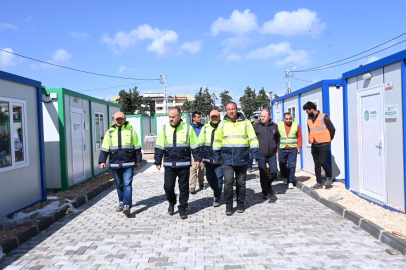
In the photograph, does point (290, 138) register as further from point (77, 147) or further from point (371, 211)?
point (77, 147)

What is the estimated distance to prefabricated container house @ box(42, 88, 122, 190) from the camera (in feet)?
30.2

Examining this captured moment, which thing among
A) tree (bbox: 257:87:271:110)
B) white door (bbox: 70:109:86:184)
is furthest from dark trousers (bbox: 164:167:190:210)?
tree (bbox: 257:87:271:110)

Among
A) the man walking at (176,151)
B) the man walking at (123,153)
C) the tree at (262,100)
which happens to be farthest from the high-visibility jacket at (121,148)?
the tree at (262,100)

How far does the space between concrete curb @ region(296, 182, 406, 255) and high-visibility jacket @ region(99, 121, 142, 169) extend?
379 cm

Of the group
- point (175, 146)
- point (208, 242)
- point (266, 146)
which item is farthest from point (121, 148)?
point (266, 146)

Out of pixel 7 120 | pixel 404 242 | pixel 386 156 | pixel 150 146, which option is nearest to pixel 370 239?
pixel 404 242

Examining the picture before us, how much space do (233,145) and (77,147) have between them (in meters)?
5.71

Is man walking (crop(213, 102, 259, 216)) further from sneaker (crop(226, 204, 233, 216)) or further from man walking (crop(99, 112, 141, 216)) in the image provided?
man walking (crop(99, 112, 141, 216))

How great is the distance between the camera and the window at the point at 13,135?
6617mm

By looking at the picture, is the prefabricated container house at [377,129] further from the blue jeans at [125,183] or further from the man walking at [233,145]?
the blue jeans at [125,183]

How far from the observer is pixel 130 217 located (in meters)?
6.55

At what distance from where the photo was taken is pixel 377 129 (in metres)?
6.44

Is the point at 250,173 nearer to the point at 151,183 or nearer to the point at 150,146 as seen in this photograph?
the point at 151,183

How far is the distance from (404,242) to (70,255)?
4.18 metres
